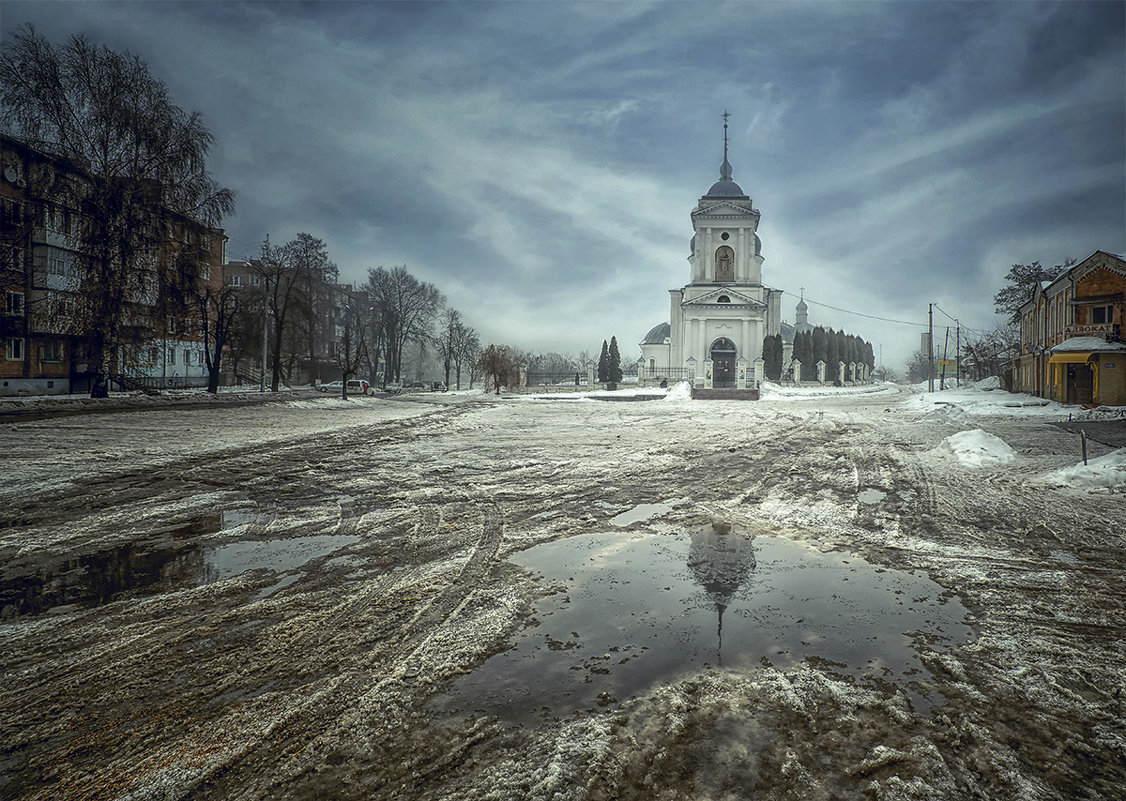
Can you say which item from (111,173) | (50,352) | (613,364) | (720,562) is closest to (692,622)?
(720,562)

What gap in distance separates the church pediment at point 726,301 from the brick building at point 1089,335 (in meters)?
25.2

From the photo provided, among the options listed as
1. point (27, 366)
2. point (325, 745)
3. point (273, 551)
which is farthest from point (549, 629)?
point (27, 366)

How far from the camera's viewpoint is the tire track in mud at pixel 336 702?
2.05 meters

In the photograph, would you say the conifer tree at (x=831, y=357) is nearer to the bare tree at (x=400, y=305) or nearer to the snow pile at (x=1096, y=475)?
the bare tree at (x=400, y=305)

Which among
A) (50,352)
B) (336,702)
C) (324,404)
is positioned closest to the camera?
(336,702)

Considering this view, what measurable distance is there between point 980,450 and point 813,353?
2336 inches

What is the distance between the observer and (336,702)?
8.21ft

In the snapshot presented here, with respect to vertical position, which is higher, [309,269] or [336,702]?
[309,269]

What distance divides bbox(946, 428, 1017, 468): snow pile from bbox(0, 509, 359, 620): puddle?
9500 millimetres

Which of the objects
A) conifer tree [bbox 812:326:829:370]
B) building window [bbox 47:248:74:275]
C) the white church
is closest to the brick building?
the white church

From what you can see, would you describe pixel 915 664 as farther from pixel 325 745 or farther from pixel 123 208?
pixel 123 208

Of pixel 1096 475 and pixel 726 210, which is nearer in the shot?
pixel 1096 475

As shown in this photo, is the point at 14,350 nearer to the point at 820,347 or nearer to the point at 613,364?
the point at 613,364

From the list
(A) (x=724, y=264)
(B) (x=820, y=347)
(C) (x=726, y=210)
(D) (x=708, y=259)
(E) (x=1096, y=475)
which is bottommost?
(E) (x=1096, y=475)
